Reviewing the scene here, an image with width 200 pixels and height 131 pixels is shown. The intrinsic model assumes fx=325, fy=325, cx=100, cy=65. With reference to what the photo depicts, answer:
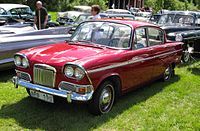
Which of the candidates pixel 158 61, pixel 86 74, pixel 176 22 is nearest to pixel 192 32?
pixel 176 22

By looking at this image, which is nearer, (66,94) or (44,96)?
(66,94)

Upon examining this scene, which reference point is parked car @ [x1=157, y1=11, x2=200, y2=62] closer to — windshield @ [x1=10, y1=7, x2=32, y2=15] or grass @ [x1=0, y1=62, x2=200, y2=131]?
grass @ [x1=0, y1=62, x2=200, y2=131]

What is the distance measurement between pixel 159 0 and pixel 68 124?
132 feet

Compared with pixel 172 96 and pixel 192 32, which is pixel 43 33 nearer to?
pixel 172 96

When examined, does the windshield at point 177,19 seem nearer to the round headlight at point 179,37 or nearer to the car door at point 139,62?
the round headlight at point 179,37

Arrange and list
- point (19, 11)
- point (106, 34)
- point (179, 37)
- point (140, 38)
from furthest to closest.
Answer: point (19, 11), point (179, 37), point (140, 38), point (106, 34)

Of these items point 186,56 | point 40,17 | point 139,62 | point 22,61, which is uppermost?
point 40,17

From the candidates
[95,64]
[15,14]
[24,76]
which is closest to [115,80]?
[95,64]

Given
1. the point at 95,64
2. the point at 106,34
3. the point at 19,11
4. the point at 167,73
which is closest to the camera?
the point at 95,64

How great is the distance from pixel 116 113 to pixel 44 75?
55.4 inches

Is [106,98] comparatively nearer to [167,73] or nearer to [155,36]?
[155,36]

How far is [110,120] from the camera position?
5.26m

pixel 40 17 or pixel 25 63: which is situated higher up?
pixel 40 17

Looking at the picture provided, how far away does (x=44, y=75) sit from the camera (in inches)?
203
